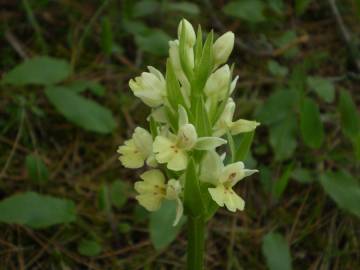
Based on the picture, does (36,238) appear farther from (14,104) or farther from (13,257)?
(14,104)

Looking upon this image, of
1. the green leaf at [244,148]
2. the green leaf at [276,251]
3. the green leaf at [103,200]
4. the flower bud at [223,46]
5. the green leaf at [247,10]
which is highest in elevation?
the flower bud at [223,46]

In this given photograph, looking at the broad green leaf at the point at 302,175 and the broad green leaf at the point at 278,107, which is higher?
the broad green leaf at the point at 278,107

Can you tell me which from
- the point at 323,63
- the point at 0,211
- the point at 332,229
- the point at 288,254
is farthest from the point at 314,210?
the point at 0,211

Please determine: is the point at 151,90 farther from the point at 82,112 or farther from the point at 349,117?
the point at 349,117

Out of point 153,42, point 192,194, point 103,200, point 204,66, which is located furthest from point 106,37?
point 192,194

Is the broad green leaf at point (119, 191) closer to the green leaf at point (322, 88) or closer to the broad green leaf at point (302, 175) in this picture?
Result: the broad green leaf at point (302, 175)

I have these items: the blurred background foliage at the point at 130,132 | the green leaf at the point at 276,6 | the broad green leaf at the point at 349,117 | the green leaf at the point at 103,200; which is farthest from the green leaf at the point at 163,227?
the green leaf at the point at 276,6
